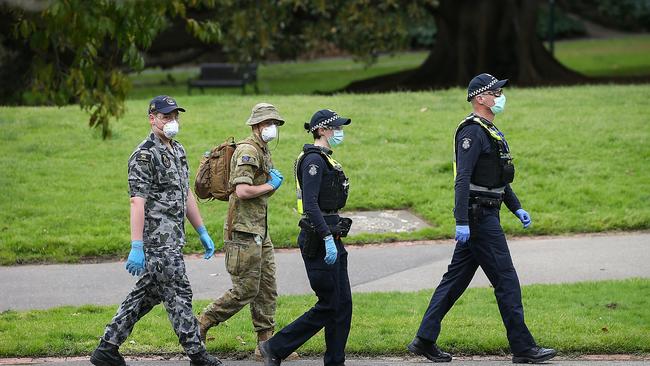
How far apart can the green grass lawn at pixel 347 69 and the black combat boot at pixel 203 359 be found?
20848mm

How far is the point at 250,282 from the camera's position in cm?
788

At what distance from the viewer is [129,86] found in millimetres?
9750

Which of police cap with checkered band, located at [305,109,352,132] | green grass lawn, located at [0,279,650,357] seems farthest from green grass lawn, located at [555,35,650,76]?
police cap with checkered band, located at [305,109,352,132]

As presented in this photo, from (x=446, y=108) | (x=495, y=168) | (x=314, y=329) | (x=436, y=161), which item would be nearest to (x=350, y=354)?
(x=314, y=329)

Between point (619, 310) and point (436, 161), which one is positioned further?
point (436, 161)

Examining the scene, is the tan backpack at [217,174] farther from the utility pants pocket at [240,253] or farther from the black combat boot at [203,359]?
the black combat boot at [203,359]

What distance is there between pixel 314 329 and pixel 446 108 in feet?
34.1

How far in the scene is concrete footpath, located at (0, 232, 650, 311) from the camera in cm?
1002

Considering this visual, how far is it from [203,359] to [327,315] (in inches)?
33.3

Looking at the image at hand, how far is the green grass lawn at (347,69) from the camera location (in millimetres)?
30375

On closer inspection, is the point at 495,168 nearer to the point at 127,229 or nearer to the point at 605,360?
the point at 605,360

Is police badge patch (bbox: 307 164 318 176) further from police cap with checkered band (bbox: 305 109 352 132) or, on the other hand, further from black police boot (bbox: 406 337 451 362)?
black police boot (bbox: 406 337 451 362)

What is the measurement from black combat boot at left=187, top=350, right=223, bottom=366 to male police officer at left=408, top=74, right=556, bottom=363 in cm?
135

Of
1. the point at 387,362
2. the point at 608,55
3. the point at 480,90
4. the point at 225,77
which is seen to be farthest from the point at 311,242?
the point at 608,55
